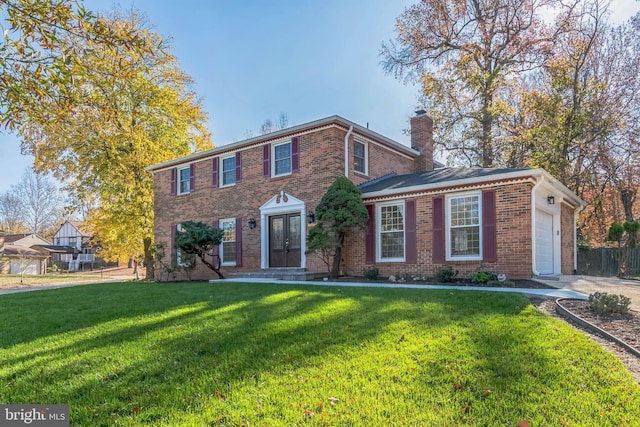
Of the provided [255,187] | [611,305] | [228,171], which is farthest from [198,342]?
[228,171]

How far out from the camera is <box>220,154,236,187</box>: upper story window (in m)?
15.3

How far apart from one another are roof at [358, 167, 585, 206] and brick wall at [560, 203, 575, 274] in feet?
1.70

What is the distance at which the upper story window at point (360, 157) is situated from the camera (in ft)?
43.8

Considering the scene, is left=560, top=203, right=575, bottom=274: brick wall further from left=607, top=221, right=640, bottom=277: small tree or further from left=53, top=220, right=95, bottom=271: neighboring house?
left=53, top=220, right=95, bottom=271: neighboring house

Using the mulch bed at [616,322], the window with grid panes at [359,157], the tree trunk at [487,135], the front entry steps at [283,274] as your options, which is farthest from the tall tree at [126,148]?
the mulch bed at [616,322]

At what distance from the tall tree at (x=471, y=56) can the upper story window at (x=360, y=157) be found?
901 cm

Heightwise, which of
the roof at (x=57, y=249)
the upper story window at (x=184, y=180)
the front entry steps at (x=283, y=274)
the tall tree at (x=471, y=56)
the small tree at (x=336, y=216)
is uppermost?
the tall tree at (x=471, y=56)

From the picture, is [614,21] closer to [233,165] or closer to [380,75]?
[380,75]

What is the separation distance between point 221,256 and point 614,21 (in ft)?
66.9

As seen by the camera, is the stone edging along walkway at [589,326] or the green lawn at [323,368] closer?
the green lawn at [323,368]

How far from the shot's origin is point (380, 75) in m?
21.7

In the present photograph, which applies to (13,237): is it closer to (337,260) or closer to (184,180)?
(184,180)

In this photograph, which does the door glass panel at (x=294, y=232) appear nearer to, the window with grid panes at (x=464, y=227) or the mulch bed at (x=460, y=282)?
the mulch bed at (x=460, y=282)

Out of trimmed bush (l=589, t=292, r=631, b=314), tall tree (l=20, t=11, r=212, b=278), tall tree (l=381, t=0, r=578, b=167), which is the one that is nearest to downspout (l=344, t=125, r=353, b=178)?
trimmed bush (l=589, t=292, r=631, b=314)
